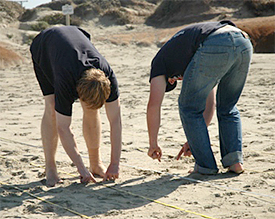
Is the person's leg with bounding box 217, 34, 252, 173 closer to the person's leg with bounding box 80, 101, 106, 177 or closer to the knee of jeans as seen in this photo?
the knee of jeans

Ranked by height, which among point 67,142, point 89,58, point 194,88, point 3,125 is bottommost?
point 3,125

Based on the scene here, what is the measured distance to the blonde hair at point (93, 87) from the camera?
9.55ft

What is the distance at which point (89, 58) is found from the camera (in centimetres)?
314

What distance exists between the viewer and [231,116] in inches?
146

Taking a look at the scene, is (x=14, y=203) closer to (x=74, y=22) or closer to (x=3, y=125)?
(x=3, y=125)

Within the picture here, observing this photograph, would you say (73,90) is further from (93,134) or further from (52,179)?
(52,179)

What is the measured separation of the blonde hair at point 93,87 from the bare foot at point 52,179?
85 centimetres

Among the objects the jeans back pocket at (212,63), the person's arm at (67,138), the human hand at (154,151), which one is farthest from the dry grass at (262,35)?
the person's arm at (67,138)

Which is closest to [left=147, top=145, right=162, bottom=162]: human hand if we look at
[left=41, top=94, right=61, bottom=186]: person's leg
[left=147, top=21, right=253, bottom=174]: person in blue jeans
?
[left=147, top=21, right=253, bottom=174]: person in blue jeans

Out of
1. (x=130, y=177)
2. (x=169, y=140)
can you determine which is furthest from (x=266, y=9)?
(x=130, y=177)

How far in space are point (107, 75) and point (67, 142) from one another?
0.55 meters

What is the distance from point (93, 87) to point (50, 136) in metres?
0.79

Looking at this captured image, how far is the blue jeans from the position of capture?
10.7 ft

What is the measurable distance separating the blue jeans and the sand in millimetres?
201
